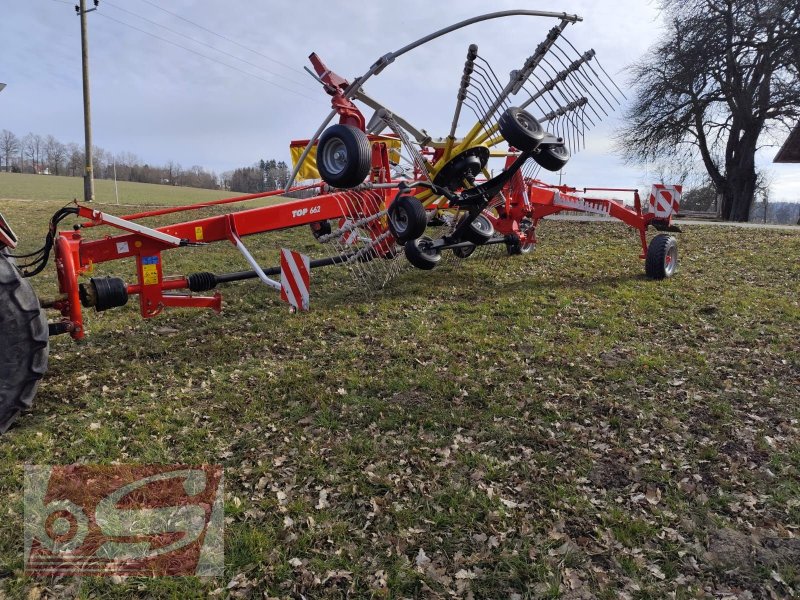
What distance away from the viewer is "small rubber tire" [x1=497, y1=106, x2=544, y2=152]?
5.26 metres

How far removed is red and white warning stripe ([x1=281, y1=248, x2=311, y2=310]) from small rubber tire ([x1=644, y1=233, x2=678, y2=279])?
6487 mm

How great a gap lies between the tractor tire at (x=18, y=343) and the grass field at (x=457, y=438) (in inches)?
17.6

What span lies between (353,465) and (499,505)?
1097 mm

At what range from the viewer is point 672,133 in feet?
90.8

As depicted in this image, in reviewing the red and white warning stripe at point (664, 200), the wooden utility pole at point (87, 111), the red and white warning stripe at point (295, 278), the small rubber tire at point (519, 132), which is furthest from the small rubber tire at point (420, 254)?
the wooden utility pole at point (87, 111)

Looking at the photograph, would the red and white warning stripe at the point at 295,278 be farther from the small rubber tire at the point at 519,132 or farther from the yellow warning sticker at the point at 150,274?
the small rubber tire at the point at 519,132

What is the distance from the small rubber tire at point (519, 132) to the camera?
5262mm

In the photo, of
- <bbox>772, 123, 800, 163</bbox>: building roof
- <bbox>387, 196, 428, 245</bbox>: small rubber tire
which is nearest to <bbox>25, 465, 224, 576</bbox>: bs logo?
<bbox>387, 196, 428, 245</bbox>: small rubber tire

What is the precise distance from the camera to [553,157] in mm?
5676

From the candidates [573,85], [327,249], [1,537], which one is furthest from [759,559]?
[327,249]

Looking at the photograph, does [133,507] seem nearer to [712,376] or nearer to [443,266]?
[712,376]

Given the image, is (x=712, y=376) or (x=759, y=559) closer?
(x=759, y=559)

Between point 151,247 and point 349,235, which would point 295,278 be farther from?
point 349,235

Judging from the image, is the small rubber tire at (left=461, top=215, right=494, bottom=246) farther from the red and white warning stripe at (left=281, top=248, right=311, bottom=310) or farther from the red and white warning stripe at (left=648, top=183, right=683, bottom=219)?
the red and white warning stripe at (left=648, top=183, right=683, bottom=219)
